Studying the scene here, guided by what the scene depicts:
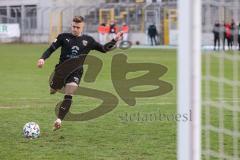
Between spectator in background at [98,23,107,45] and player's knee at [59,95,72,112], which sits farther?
spectator in background at [98,23,107,45]

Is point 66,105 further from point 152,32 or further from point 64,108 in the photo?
point 152,32

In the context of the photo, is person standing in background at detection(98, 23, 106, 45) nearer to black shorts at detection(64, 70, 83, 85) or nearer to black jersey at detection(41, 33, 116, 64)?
black jersey at detection(41, 33, 116, 64)

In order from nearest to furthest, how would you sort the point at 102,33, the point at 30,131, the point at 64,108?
the point at 30,131 < the point at 64,108 < the point at 102,33

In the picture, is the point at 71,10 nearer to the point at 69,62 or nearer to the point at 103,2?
the point at 103,2

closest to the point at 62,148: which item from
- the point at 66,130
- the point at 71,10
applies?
the point at 66,130

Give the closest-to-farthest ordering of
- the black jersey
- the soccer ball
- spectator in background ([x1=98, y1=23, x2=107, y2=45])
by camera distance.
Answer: the soccer ball < the black jersey < spectator in background ([x1=98, y1=23, x2=107, y2=45])

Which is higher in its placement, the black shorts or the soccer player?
the soccer player

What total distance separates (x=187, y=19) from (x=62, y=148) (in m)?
3.43

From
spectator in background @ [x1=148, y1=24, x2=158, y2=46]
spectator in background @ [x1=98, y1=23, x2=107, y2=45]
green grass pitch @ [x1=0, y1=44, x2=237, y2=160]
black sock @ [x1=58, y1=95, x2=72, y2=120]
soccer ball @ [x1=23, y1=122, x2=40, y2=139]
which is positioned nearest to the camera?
green grass pitch @ [x1=0, y1=44, x2=237, y2=160]

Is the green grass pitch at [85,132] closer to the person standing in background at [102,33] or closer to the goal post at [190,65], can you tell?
the goal post at [190,65]

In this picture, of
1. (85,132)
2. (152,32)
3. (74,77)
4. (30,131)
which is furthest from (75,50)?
(152,32)

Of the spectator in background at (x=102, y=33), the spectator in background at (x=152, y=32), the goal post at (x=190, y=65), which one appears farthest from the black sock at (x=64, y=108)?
the spectator in background at (x=102, y=33)

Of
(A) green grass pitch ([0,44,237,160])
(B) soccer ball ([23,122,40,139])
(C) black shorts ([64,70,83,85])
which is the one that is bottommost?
(A) green grass pitch ([0,44,237,160])

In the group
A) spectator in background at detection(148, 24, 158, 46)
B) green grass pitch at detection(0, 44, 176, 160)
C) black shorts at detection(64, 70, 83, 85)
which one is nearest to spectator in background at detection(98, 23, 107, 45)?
spectator in background at detection(148, 24, 158, 46)
